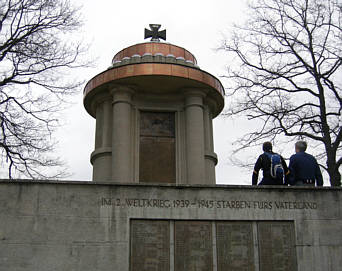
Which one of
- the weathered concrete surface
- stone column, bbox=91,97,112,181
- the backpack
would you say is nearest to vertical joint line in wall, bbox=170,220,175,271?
the weathered concrete surface

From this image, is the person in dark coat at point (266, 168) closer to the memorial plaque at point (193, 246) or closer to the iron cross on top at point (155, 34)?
the memorial plaque at point (193, 246)

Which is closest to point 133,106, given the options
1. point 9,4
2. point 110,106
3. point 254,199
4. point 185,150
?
point 110,106

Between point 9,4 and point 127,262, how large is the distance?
1170 cm

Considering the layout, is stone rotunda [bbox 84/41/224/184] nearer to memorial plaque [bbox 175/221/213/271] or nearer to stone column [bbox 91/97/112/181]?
stone column [bbox 91/97/112/181]

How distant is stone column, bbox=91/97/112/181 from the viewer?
715 inches

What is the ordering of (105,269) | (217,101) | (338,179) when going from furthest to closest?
(217,101) → (338,179) → (105,269)

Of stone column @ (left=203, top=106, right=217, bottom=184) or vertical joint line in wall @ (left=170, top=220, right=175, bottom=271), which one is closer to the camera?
vertical joint line in wall @ (left=170, top=220, right=175, bottom=271)

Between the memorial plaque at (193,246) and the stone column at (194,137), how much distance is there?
514 cm

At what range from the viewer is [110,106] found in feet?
62.5

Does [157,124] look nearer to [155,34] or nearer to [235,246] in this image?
[155,34]

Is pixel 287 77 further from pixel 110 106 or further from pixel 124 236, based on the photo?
pixel 124 236

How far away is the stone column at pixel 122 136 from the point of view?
17.5 meters

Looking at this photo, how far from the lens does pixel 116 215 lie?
12406 mm

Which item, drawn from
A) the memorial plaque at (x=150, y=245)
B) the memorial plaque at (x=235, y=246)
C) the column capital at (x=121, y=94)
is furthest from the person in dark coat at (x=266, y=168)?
the column capital at (x=121, y=94)
